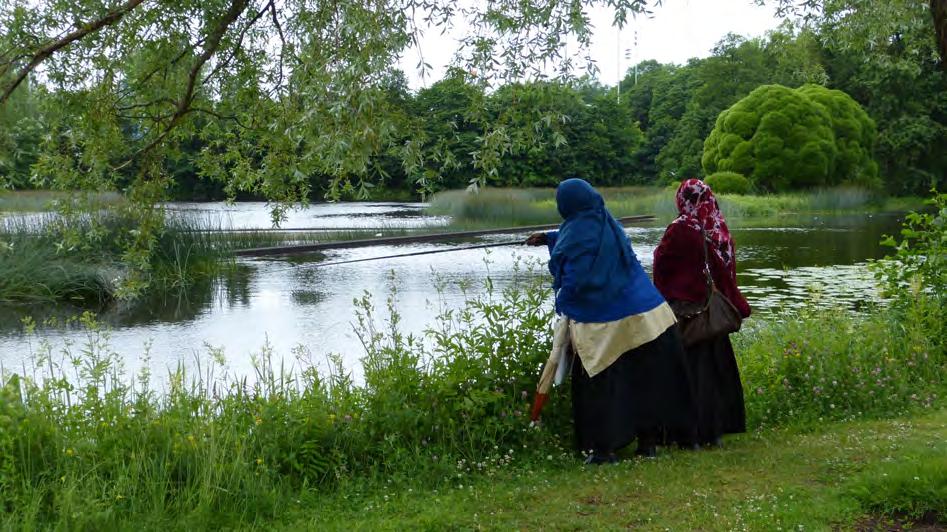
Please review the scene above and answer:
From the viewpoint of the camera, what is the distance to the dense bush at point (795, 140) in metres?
40.5

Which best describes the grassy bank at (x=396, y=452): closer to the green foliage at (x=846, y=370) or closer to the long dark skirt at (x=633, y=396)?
the green foliage at (x=846, y=370)

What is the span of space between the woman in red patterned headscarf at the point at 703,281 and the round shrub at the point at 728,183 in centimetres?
3533

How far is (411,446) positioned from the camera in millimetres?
4930

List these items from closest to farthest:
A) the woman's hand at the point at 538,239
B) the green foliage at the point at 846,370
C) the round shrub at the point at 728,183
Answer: the woman's hand at the point at 538,239 < the green foliage at the point at 846,370 < the round shrub at the point at 728,183

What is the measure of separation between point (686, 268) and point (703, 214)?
317mm

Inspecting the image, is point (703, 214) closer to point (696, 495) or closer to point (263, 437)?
point (696, 495)

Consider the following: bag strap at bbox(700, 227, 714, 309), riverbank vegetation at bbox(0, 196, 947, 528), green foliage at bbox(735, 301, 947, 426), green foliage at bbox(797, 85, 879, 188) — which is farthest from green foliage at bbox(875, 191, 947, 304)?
green foliage at bbox(797, 85, 879, 188)

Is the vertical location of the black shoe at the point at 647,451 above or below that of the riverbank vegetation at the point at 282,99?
below

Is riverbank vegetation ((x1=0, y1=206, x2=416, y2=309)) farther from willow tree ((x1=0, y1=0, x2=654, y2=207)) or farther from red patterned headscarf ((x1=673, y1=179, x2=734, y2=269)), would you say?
red patterned headscarf ((x1=673, y1=179, x2=734, y2=269))

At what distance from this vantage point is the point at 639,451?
17.0 ft

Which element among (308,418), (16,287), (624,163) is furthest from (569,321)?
(624,163)

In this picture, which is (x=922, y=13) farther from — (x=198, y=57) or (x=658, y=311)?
(x=198, y=57)

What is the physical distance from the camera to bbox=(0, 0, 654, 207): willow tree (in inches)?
203

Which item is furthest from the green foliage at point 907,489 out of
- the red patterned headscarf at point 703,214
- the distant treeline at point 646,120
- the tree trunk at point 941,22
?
the distant treeline at point 646,120
